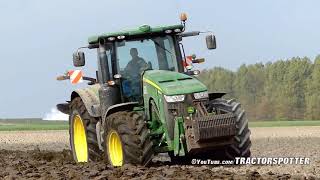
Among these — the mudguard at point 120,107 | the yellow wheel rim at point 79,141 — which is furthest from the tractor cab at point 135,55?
the yellow wheel rim at point 79,141

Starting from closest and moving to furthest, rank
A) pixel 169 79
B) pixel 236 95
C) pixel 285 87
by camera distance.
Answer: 1. pixel 169 79
2. pixel 285 87
3. pixel 236 95

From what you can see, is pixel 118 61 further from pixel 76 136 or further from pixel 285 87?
pixel 285 87

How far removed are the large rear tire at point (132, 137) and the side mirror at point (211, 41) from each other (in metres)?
1.70

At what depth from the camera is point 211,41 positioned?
1123cm

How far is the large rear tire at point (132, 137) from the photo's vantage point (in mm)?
10445

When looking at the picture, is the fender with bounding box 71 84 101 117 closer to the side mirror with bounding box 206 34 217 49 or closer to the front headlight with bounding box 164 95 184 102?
the front headlight with bounding box 164 95 184 102

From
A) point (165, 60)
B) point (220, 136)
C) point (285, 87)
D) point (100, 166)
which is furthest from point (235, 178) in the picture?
point (285, 87)

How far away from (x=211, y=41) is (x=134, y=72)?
151 cm

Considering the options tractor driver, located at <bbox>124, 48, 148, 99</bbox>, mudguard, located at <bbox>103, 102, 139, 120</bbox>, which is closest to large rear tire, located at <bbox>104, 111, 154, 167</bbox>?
mudguard, located at <bbox>103, 102, 139, 120</bbox>

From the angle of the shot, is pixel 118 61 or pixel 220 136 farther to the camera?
pixel 118 61

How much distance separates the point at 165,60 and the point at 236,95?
182 feet

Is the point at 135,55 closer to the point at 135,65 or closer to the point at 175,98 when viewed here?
the point at 135,65

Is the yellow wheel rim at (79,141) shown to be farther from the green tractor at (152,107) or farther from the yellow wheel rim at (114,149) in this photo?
the yellow wheel rim at (114,149)

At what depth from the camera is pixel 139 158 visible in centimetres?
1047
